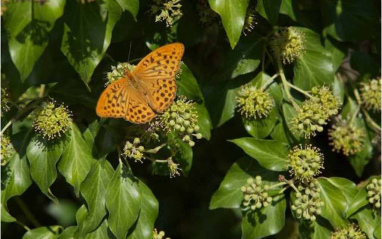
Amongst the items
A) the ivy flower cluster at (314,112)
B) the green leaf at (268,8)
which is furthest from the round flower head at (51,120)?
the ivy flower cluster at (314,112)

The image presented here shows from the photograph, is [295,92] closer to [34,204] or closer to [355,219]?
[355,219]

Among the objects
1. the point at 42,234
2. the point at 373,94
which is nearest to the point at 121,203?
the point at 42,234

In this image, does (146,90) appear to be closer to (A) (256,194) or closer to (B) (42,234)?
(A) (256,194)

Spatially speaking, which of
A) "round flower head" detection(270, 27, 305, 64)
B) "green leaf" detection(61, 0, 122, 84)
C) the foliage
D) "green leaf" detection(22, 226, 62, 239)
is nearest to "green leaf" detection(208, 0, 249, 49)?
the foliage

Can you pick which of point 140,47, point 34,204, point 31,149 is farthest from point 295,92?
point 34,204

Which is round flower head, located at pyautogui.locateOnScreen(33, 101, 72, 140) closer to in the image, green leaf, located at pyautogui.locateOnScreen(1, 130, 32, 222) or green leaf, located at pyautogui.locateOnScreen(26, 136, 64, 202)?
green leaf, located at pyautogui.locateOnScreen(26, 136, 64, 202)
